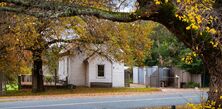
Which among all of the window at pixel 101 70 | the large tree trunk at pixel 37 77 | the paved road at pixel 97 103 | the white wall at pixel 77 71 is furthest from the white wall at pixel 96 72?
the paved road at pixel 97 103

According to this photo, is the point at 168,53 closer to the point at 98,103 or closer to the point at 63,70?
the point at 63,70

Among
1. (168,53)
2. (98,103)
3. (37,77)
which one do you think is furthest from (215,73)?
(168,53)

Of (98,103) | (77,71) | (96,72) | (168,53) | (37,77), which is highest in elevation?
(168,53)

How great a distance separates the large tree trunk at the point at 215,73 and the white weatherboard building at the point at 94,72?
2990 centimetres

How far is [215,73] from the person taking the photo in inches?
467

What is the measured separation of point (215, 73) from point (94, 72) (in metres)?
31.5

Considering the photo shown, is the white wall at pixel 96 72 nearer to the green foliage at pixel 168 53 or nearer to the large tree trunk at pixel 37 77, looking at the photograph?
the green foliage at pixel 168 53

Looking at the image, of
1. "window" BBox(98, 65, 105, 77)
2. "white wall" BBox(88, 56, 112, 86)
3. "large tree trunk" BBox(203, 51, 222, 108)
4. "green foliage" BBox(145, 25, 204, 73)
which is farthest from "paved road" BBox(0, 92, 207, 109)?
"window" BBox(98, 65, 105, 77)

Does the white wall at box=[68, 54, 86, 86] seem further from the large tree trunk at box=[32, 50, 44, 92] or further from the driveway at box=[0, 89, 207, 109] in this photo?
the driveway at box=[0, 89, 207, 109]

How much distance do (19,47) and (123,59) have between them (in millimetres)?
7971

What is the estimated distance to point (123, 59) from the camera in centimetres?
3366

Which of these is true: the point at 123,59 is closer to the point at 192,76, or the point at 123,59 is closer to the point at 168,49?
the point at 192,76

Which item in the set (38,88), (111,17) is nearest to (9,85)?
(38,88)

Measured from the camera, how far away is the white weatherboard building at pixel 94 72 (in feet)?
140
